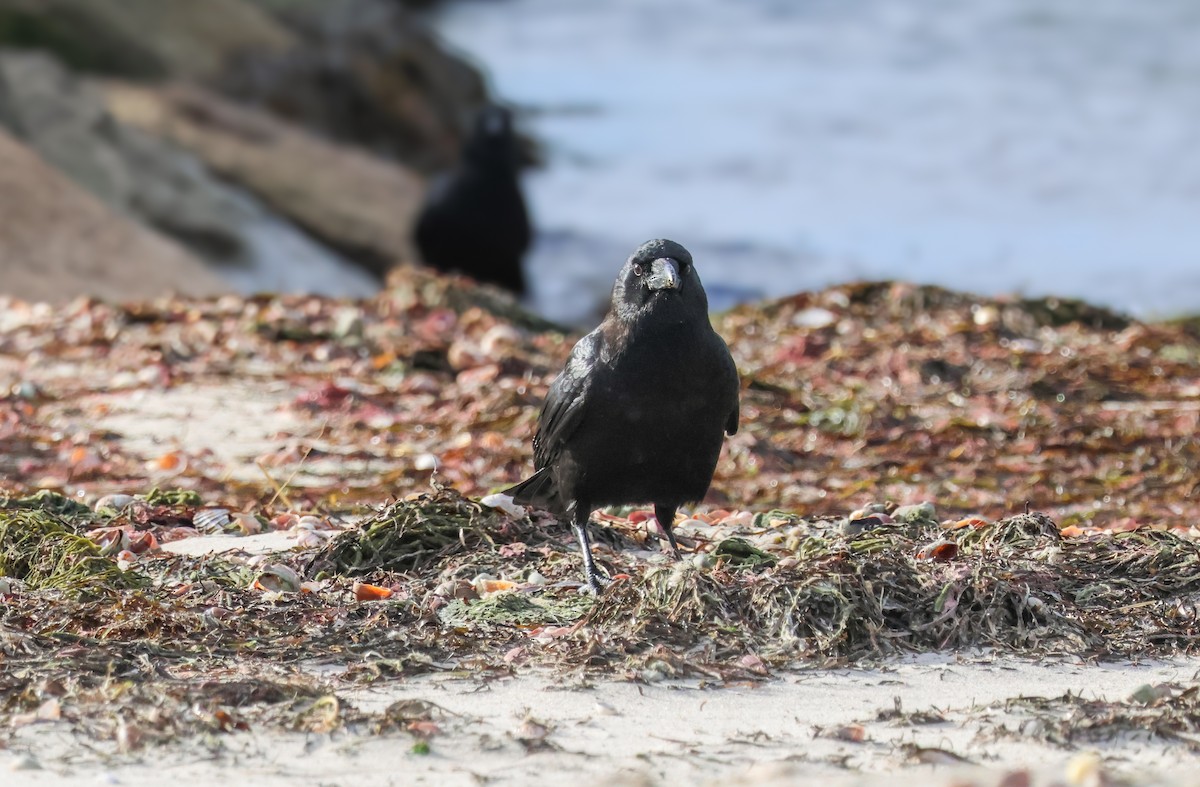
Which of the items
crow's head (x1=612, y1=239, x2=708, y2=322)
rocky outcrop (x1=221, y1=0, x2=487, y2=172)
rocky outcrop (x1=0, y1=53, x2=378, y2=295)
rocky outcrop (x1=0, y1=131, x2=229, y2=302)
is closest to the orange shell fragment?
crow's head (x1=612, y1=239, x2=708, y2=322)

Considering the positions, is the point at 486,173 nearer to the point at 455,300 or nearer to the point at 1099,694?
the point at 455,300

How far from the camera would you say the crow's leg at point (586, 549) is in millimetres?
4983

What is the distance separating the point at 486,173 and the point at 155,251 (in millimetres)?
2847

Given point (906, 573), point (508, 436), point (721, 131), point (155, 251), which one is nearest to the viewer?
point (906, 573)

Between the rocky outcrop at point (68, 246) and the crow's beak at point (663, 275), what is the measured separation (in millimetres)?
7461

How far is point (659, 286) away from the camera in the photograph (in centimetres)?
505

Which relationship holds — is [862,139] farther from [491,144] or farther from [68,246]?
[68,246]

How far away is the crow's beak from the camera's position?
16.5ft

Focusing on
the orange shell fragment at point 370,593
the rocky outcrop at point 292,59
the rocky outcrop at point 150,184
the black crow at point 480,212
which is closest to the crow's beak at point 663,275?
the orange shell fragment at point 370,593

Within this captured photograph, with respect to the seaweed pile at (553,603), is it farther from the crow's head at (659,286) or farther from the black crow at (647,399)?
the crow's head at (659,286)

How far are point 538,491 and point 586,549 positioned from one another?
45cm

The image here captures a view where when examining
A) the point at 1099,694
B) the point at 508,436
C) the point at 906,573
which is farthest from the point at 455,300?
the point at 1099,694

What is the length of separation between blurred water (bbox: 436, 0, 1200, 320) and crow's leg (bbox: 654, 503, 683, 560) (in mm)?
11290

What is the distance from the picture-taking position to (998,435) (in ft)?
25.0
